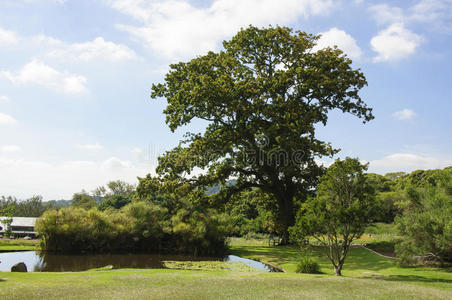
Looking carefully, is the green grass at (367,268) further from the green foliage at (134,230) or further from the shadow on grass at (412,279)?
the green foliage at (134,230)

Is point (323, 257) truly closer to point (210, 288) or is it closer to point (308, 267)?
point (308, 267)

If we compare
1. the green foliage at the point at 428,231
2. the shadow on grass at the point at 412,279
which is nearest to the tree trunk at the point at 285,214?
the green foliage at the point at 428,231

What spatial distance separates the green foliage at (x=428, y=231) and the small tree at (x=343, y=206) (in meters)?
3.98

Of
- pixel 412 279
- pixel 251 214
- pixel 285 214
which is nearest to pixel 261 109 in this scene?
pixel 285 214

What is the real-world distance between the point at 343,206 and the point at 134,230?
1645cm

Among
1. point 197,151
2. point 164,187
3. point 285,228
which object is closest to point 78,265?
point 164,187

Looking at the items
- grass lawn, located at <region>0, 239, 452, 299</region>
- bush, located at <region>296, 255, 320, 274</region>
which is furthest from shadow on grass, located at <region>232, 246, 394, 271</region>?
grass lawn, located at <region>0, 239, 452, 299</region>

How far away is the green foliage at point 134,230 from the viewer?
79.9 feet

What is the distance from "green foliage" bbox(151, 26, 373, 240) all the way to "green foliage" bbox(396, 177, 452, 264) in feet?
27.8

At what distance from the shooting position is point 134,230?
25.8 metres

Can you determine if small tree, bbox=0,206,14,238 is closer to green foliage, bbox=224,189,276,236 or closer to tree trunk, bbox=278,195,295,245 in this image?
green foliage, bbox=224,189,276,236

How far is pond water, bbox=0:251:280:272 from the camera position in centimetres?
1881

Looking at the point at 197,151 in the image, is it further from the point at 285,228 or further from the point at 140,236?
the point at 285,228

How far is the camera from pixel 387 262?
66.2 feet
